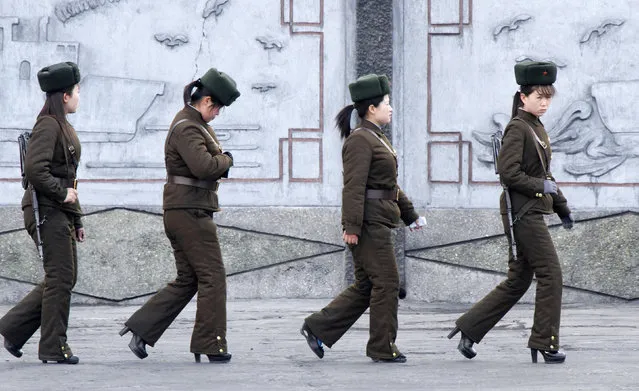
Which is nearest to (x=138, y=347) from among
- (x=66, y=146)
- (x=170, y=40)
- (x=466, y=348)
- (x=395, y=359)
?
(x=66, y=146)

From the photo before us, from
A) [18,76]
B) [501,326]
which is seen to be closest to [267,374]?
[501,326]

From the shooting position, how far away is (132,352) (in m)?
9.27

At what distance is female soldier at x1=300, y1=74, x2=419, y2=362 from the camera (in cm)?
864

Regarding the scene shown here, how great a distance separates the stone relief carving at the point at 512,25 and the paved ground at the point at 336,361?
8.37 ft

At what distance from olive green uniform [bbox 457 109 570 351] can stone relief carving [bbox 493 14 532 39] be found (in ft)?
12.9

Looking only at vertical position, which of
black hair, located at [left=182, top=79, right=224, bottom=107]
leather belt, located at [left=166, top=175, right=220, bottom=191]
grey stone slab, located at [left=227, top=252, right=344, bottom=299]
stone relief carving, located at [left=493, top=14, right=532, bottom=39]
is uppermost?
stone relief carving, located at [left=493, top=14, right=532, bottom=39]

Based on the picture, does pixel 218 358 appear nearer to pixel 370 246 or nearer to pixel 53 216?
pixel 370 246

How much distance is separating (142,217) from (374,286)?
431 cm

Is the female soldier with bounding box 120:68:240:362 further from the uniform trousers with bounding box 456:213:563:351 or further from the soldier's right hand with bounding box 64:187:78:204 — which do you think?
the uniform trousers with bounding box 456:213:563:351

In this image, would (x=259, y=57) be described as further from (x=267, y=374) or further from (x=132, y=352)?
(x=267, y=374)

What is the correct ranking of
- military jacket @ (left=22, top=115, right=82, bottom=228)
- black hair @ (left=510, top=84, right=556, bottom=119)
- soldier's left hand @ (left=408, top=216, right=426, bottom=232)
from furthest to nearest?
soldier's left hand @ (left=408, top=216, right=426, bottom=232) → black hair @ (left=510, top=84, right=556, bottom=119) → military jacket @ (left=22, top=115, right=82, bottom=228)

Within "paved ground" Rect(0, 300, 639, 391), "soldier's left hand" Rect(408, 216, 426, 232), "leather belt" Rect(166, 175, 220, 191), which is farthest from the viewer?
"soldier's left hand" Rect(408, 216, 426, 232)

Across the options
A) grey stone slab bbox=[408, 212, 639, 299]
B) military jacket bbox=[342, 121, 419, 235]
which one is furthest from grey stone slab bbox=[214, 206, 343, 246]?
military jacket bbox=[342, 121, 419, 235]

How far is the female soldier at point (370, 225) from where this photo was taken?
8.64 meters
